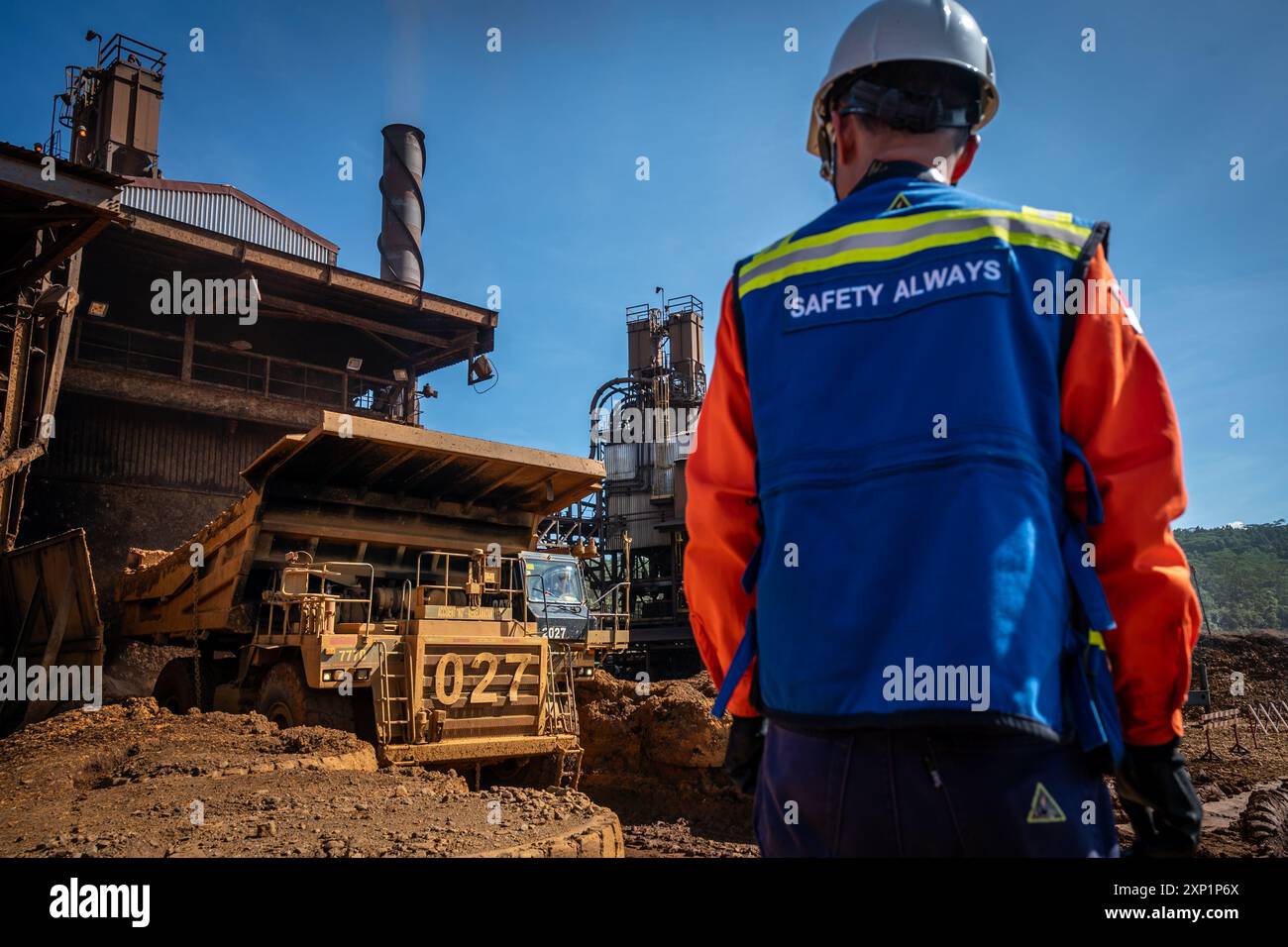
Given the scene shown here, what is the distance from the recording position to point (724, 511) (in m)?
1.87

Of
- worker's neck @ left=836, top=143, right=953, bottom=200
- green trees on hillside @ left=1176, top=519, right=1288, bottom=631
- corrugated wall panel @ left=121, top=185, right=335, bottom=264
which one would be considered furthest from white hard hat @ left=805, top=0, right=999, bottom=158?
green trees on hillside @ left=1176, top=519, right=1288, bottom=631

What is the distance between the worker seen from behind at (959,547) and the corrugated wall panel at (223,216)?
67.4ft

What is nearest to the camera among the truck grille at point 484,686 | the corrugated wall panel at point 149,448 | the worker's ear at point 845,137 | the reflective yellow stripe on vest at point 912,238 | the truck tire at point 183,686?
the reflective yellow stripe on vest at point 912,238

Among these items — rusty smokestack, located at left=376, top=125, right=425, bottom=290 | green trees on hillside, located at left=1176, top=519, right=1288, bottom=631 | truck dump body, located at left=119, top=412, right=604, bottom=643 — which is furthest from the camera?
green trees on hillside, located at left=1176, top=519, right=1288, bottom=631

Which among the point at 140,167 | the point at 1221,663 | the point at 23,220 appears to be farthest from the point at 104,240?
the point at 1221,663

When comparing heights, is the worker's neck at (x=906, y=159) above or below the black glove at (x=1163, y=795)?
above

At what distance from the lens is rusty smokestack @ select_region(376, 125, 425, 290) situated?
24062 millimetres

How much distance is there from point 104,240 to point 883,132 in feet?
64.8

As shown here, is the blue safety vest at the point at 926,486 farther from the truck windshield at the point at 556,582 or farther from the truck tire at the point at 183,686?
the truck windshield at the point at 556,582

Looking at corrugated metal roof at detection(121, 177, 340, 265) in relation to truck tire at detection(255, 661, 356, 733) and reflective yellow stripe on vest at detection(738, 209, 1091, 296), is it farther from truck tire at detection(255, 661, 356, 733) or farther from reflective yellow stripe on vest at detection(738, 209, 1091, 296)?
reflective yellow stripe on vest at detection(738, 209, 1091, 296)

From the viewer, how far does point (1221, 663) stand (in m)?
24.9

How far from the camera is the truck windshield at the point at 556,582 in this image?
48.5 ft

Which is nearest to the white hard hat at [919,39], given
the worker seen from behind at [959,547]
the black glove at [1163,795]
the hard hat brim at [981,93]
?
the hard hat brim at [981,93]

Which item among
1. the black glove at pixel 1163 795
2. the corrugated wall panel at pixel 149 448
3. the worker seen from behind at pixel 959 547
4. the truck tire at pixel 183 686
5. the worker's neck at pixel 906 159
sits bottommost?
the truck tire at pixel 183 686
